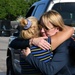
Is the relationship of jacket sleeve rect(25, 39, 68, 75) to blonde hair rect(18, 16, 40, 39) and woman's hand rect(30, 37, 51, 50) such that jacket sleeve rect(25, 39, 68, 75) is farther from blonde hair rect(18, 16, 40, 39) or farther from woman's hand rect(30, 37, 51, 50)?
blonde hair rect(18, 16, 40, 39)

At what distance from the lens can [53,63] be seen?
3.32 meters

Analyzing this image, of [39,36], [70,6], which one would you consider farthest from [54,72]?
[70,6]

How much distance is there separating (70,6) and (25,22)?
3041 mm

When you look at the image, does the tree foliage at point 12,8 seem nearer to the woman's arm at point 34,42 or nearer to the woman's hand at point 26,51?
the woman's arm at point 34,42

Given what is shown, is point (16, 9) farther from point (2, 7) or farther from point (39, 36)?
point (39, 36)

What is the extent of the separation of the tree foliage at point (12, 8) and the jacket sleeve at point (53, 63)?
67.3 metres

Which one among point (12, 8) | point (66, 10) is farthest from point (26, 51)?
point (12, 8)

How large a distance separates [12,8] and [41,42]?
243 ft

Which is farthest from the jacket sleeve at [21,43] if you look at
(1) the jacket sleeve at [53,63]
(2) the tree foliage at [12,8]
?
(2) the tree foliage at [12,8]

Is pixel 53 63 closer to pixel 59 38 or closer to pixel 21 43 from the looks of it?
pixel 59 38

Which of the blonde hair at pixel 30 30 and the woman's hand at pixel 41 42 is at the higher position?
the blonde hair at pixel 30 30

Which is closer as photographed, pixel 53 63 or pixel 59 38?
pixel 53 63

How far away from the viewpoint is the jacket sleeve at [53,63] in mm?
3318

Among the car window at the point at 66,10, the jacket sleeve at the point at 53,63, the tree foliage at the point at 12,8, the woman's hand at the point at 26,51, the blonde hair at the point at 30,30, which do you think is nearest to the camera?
the jacket sleeve at the point at 53,63
